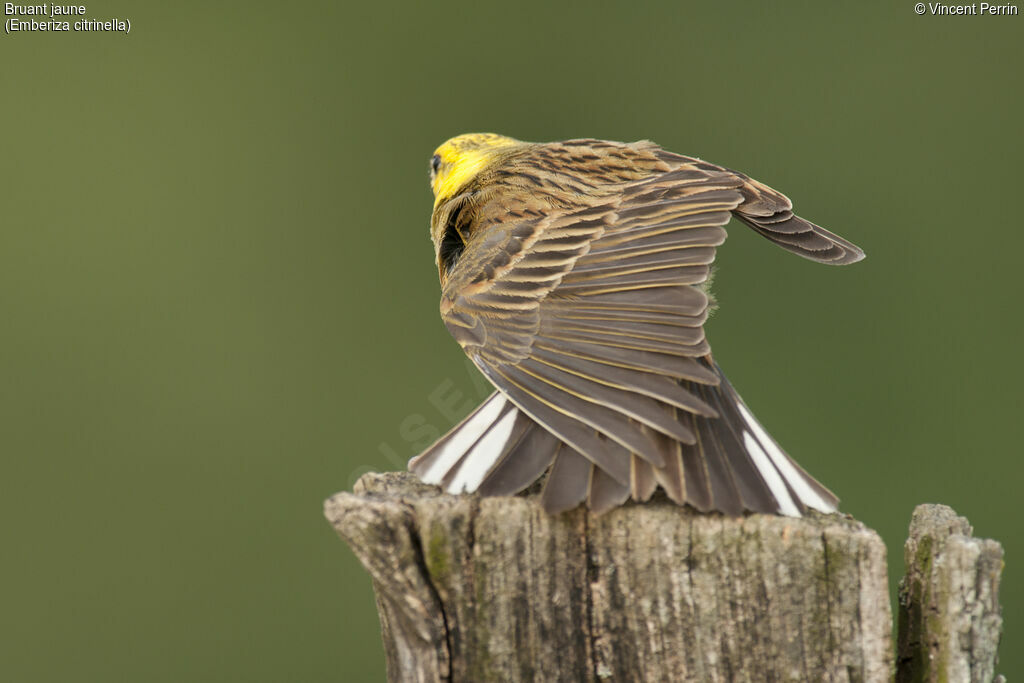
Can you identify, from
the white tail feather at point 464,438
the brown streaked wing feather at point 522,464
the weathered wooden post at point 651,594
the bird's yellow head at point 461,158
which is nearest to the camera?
the weathered wooden post at point 651,594

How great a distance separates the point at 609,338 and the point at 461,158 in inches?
82.4

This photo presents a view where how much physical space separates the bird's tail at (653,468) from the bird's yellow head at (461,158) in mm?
1866

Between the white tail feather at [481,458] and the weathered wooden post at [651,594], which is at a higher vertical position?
the white tail feather at [481,458]

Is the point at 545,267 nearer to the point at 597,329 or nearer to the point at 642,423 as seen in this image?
the point at 597,329

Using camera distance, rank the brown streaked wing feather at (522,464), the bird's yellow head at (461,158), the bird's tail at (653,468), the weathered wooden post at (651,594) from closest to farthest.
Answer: the weathered wooden post at (651,594) → the bird's tail at (653,468) → the brown streaked wing feather at (522,464) → the bird's yellow head at (461,158)

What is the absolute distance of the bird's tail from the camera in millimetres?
2387

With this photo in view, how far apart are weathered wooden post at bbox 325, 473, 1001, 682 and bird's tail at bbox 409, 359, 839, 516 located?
0.06 metres

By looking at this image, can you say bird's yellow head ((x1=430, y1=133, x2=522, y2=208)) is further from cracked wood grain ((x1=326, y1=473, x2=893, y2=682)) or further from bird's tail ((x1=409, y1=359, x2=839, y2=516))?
cracked wood grain ((x1=326, y1=473, x2=893, y2=682))

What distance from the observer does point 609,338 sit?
2.76 m

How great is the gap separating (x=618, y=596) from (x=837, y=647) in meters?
0.45

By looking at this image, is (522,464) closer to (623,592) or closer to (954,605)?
(623,592)

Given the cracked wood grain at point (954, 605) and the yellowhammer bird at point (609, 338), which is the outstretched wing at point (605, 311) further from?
the cracked wood grain at point (954, 605)

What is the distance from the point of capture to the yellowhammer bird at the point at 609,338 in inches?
97.8

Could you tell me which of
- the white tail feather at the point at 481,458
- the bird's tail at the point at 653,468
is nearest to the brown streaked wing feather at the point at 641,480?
the bird's tail at the point at 653,468
